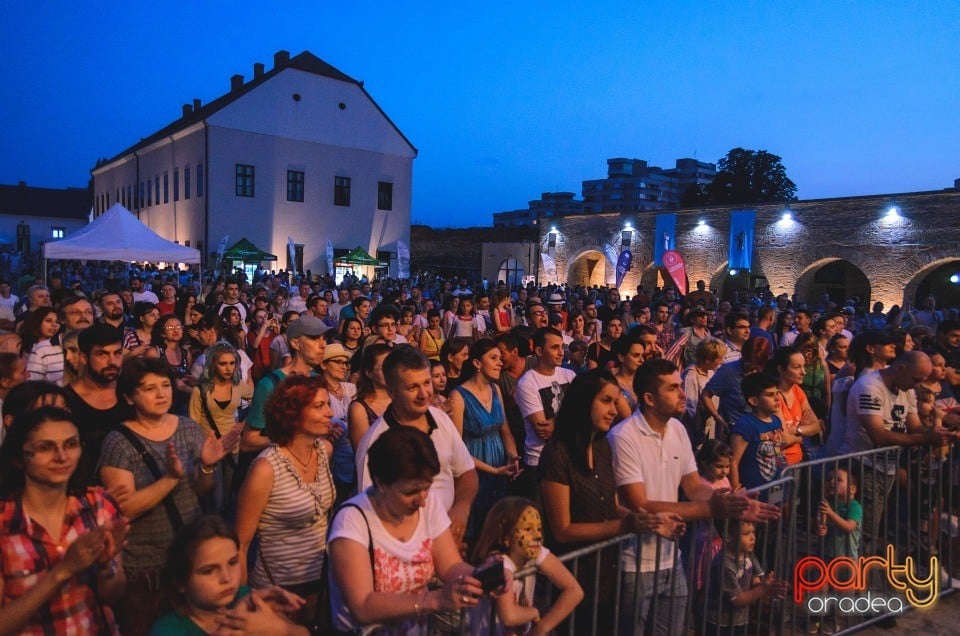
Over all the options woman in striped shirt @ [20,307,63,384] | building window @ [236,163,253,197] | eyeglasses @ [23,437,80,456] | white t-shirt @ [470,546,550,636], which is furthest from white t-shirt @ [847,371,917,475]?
building window @ [236,163,253,197]

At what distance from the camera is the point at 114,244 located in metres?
12.4

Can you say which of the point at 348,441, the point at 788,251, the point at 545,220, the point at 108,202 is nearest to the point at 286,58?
the point at 545,220

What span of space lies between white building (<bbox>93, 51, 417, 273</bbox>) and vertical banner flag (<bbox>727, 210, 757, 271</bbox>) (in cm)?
1750

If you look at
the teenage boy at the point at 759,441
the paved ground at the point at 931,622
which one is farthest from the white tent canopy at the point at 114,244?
the paved ground at the point at 931,622

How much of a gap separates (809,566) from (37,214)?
227 feet

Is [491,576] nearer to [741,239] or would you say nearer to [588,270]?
[741,239]

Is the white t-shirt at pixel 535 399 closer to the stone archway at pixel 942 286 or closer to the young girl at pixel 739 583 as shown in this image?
the young girl at pixel 739 583

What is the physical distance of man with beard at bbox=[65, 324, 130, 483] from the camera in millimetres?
3727

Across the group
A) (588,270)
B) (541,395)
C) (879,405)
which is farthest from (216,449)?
(588,270)

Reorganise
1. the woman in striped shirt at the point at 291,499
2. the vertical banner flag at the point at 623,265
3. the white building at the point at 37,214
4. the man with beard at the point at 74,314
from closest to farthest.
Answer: the woman in striped shirt at the point at 291,499, the man with beard at the point at 74,314, the vertical banner flag at the point at 623,265, the white building at the point at 37,214

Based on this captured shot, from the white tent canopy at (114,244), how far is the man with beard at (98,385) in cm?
931

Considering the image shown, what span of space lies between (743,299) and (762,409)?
17.2 m

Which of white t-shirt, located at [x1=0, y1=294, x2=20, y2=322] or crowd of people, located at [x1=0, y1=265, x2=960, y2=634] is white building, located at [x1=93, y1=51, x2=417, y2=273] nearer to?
white t-shirt, located at [x1=0, y1=294, x2=20, y2=322]

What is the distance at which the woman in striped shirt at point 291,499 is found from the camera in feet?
9.49
